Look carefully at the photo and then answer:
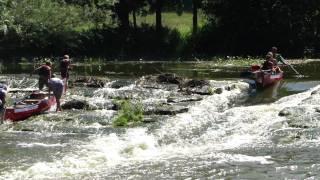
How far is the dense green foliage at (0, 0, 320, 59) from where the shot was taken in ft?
166

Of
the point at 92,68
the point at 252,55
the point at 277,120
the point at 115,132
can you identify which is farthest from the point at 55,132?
the point at 252,55

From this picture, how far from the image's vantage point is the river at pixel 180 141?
16.0 meters

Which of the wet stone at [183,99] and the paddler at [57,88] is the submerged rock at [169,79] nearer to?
the wet stone at [183,99]

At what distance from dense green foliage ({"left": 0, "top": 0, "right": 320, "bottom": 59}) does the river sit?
70.6ft

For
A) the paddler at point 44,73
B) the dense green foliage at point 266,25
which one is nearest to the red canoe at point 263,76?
the paddler at point 44,73

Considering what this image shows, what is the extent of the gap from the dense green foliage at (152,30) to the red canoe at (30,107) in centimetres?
2371

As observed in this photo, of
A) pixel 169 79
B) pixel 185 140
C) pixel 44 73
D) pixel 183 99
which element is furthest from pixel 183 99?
pixel 185 140

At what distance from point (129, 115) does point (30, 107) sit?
3.95 meters

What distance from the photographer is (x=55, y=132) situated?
21500 mm

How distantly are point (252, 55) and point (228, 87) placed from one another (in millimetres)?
22224

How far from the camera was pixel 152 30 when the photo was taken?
184 ft

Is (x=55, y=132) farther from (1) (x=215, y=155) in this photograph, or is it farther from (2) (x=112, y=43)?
(2) (x=112, y=43)

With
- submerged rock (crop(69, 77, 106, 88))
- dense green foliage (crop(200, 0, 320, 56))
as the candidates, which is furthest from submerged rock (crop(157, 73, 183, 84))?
dense green foliage (crop(200, 0, 320, 56))

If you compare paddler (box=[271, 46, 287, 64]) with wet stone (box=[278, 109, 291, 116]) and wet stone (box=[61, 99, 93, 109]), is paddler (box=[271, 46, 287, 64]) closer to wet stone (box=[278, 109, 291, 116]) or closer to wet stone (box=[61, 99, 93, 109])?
wet stone (box=[278, 109, 291, 116])
